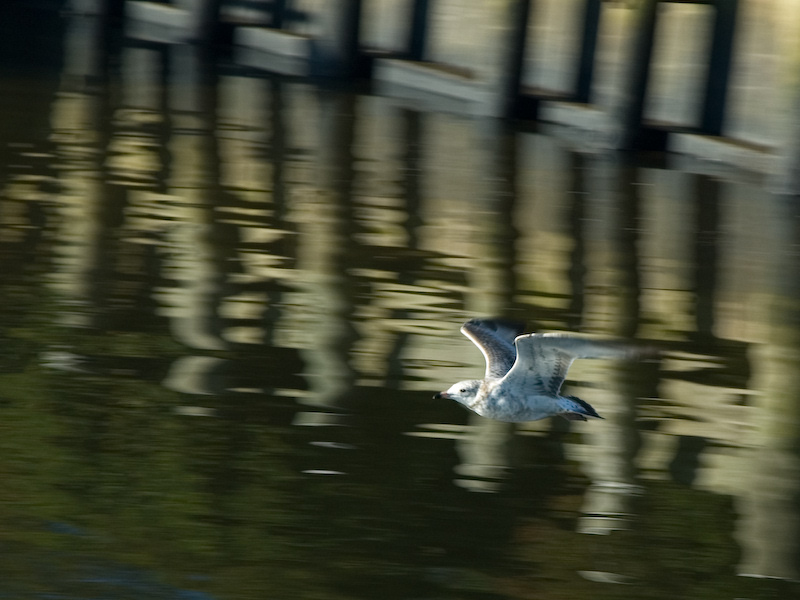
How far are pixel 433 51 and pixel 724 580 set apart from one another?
12692 millimetres

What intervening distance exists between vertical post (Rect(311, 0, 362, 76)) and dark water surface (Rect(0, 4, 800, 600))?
10.7ft

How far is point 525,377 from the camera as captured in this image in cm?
695

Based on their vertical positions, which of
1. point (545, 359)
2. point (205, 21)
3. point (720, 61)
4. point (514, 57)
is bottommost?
point (545, 359)

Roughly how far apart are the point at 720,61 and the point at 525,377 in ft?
31.2

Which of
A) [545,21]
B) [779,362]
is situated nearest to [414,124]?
[545,21]

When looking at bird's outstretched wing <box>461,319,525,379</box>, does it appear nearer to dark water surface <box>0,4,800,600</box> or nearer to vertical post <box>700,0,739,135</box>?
dark water surface <box>0,4,800,600</box>

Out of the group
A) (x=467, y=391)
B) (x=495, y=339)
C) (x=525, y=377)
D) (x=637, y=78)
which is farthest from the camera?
(x=637, y=78)

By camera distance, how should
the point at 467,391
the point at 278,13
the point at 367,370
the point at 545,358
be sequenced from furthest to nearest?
the point at 278,13, the point at 367,370, the point at 467,391, the point at 545,358

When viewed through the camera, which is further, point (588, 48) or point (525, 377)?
point (588, 48)

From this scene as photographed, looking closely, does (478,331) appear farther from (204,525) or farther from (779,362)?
(779,362)

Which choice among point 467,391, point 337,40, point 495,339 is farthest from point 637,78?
point 467,391

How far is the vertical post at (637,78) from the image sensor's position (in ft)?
50.0

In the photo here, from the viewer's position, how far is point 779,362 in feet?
31.6

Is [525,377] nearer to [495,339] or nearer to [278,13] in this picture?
[495,339]
